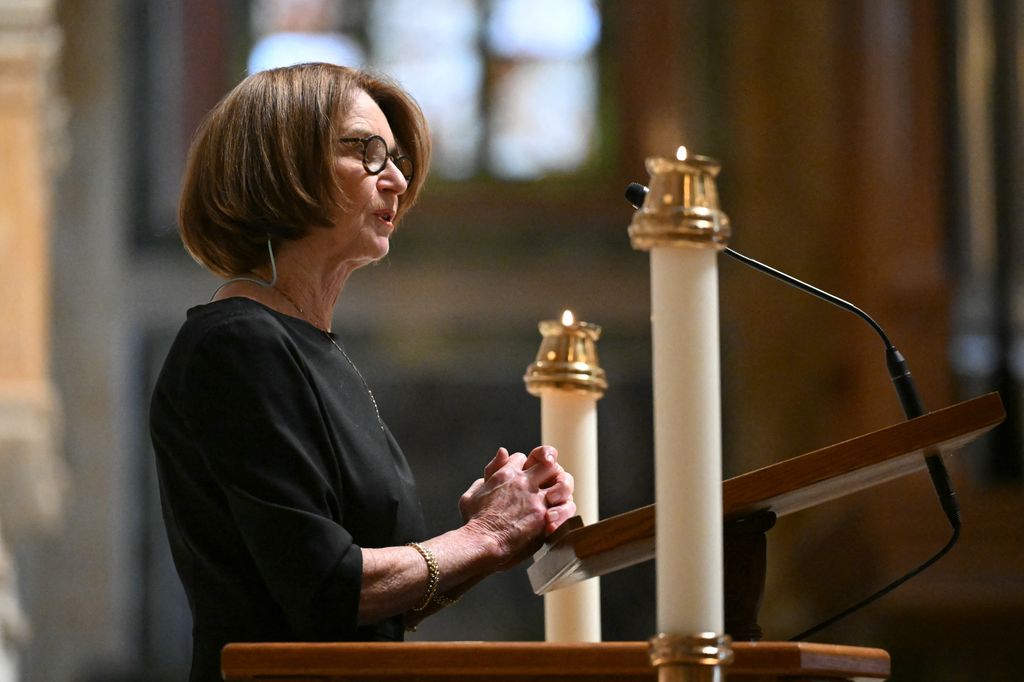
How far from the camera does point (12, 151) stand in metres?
8.09

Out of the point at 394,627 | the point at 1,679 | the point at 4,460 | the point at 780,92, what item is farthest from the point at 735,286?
the point at 394,627

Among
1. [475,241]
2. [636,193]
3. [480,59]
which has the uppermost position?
[480,59]

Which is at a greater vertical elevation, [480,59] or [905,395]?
[480,59]

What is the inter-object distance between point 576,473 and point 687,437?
118cm

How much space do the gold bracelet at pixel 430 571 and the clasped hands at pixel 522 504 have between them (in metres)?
0.13

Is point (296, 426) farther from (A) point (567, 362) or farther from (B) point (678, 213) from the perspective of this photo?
(A) point (567, 362)

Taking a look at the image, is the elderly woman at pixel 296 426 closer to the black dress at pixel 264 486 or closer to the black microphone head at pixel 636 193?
the black dress at pixel 264 486

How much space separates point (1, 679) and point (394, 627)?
3.93 metres

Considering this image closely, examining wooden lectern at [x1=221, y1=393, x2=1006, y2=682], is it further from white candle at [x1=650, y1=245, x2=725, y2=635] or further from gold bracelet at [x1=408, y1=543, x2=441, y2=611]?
gold bracelet at [x1=408, y1=543, x2=441, y2=611]

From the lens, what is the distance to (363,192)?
2.61m

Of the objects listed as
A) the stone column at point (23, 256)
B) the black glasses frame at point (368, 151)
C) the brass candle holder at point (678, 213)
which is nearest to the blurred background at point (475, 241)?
the stone column at point (23, 256)

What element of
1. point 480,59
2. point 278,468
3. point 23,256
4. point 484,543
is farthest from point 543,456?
point 480,59

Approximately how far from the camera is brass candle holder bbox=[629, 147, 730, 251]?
1.87 metres

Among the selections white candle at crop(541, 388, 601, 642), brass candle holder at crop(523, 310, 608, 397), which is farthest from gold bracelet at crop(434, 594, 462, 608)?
brass candle holder at crop(523, 310, 608, 397)
